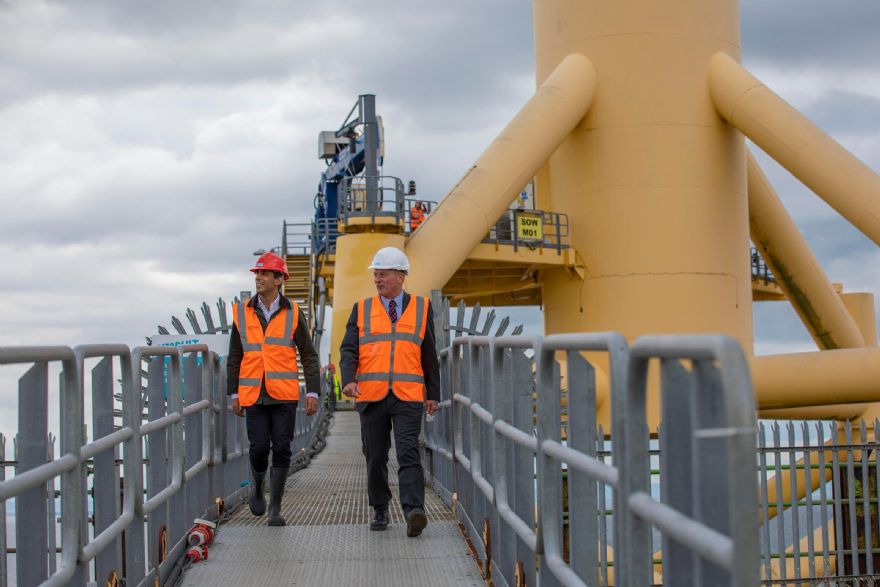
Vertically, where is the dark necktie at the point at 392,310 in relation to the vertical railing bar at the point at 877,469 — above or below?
above

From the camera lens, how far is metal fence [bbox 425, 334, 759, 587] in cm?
230

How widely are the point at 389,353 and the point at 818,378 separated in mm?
13858

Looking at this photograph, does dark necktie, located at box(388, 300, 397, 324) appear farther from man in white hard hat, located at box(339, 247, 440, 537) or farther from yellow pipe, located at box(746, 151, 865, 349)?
yellow pipe, located at box(746, 151, 865, 349)

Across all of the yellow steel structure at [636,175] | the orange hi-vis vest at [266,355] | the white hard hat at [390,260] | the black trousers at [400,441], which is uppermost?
the yellow steel structure at [636,175]

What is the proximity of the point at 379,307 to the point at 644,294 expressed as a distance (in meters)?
16.3

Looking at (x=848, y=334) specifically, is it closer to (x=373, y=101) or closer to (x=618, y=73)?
(x=618, y=73)

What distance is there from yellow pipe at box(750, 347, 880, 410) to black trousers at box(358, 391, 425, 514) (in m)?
12.3

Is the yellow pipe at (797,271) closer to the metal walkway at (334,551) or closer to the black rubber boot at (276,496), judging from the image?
the metal walkway at (334,551)

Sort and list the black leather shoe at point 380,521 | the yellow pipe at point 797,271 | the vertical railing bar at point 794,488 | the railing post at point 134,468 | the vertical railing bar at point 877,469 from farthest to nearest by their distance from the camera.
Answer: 1. the yellow pipe at point 797,271
2. the vertical railing bar at point 877,469
3. the vertical railing bar at point 794,488
4. the black leather shoe at point 380,521
5. the railing post at point 134,468

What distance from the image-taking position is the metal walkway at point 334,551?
20.3 feet

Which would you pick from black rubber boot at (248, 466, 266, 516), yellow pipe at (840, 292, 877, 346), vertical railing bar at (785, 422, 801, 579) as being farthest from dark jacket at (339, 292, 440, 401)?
yellow pipe at (840, 292, 877, 346)

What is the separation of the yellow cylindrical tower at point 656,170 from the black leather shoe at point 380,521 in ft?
51.2

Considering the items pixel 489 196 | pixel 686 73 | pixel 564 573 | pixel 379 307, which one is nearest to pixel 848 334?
pixel 686 73

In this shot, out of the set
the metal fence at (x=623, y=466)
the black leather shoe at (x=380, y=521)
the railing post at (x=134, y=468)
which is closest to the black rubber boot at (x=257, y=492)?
the black leather shoe at (x=380, y=521)
